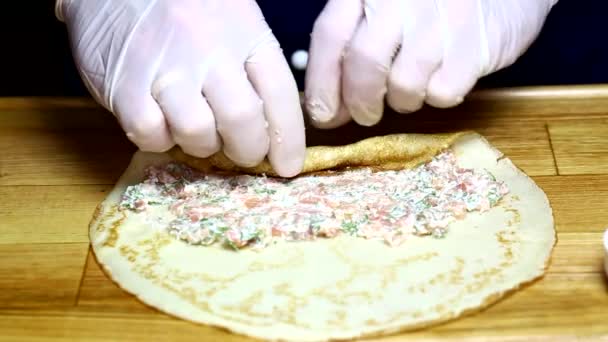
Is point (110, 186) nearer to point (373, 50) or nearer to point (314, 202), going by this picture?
point (314, 202)

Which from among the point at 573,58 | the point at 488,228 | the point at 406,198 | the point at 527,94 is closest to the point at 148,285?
the point at 406,198

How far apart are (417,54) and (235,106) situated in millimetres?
376

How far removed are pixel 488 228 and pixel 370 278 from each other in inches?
10.9

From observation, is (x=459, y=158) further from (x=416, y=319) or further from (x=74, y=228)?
(x=74, y=228)

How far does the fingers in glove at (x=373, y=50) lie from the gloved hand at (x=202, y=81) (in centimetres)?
13

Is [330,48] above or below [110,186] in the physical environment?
above

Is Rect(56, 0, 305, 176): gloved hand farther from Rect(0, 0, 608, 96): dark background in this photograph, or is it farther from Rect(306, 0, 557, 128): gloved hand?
Rect(0, 0, 608, 96): dark background

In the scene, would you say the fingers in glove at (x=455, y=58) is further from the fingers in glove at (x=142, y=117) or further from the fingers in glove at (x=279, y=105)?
the fingers in glove at (x=142, y=117)

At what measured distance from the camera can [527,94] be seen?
6.45ft

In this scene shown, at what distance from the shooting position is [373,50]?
1.59 metres

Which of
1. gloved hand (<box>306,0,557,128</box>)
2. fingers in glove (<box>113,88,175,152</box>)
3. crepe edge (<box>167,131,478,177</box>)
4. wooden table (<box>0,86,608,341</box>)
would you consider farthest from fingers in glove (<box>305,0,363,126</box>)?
fingers in glove (<box>113,88,175,152</box>)

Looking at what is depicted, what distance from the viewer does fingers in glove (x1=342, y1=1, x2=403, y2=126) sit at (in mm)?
1593

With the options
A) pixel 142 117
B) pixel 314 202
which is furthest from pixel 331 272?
pixel 142 117

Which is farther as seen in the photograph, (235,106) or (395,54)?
(395,54)
